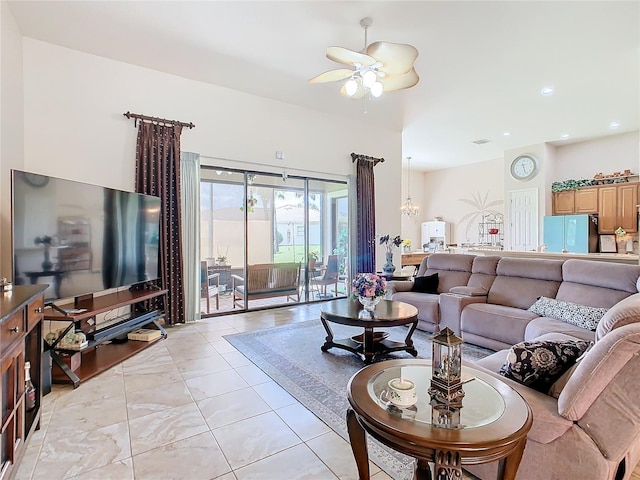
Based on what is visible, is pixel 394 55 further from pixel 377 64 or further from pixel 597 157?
pixel 597 157

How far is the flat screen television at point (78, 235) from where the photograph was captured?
258 centimetres

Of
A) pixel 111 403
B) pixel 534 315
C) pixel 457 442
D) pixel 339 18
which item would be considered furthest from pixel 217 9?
pixel 534 315

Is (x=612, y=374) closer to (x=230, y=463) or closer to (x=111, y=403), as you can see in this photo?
(x=230, y=463)

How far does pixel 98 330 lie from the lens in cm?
320

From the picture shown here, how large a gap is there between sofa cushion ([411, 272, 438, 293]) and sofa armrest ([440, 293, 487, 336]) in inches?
19.7

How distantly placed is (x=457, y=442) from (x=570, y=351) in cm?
91

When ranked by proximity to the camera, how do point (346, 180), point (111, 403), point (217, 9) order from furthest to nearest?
point (346, 180) → point (217, 9) → point (111, 403)

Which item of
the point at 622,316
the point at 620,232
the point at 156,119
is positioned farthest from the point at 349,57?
the point at 620,232

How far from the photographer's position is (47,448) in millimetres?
1874

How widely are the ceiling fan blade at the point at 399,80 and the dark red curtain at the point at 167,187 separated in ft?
8.82

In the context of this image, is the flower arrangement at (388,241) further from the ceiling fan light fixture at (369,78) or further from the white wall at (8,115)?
the white wall at (8,115)

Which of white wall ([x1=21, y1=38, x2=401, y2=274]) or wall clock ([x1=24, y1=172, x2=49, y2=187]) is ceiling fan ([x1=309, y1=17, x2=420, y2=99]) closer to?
white wall ([x1=21, y1=38, x2=401, y2=274])

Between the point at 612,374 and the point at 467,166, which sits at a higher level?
the point at 467,166

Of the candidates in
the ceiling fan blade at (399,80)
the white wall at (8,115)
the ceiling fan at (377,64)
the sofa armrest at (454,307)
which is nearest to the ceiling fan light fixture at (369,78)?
the ceiling fan at (377,64)
